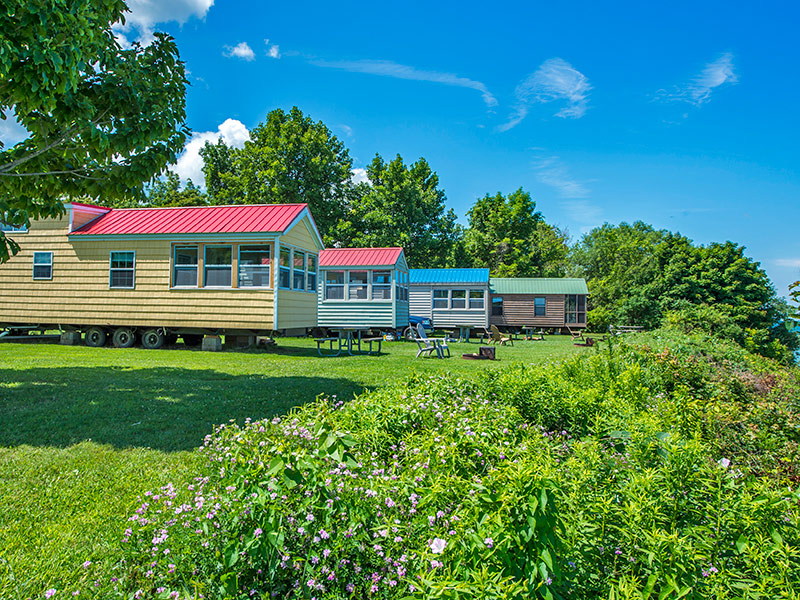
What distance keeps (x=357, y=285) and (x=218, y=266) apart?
7370 millimetres

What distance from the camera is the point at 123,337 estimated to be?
15.6 metres

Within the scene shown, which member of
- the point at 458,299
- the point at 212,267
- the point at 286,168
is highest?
Result: the point at 286,168

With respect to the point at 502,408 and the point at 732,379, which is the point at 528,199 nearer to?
the point at 732,379

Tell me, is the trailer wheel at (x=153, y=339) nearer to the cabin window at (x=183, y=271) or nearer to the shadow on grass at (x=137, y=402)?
the cabin window at (x=183, y=271)

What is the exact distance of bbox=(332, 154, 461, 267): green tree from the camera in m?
33.0

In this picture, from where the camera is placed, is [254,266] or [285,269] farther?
[285,269]

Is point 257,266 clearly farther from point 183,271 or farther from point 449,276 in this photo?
point 449,276

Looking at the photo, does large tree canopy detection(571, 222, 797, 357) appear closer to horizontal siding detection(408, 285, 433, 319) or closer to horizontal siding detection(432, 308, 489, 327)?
horizontal siding detection(432, 308, 489, 327)

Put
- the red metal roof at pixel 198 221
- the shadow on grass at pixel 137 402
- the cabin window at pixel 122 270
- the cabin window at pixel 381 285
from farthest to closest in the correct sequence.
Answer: the cabin window at pixel 381 285
the cabin window at pixel 122 270
the red metal roof at pixel 198 221
the shadow on grass at pixel 137 402

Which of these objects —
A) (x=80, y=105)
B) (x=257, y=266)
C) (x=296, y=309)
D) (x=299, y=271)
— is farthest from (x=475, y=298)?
(x=80, y=105)

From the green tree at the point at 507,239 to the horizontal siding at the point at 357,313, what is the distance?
2159cm

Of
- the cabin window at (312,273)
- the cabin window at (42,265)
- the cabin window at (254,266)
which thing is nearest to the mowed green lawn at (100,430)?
the cabin window at (254,266)

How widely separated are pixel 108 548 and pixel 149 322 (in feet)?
44.8

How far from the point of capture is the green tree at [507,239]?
135 feet
